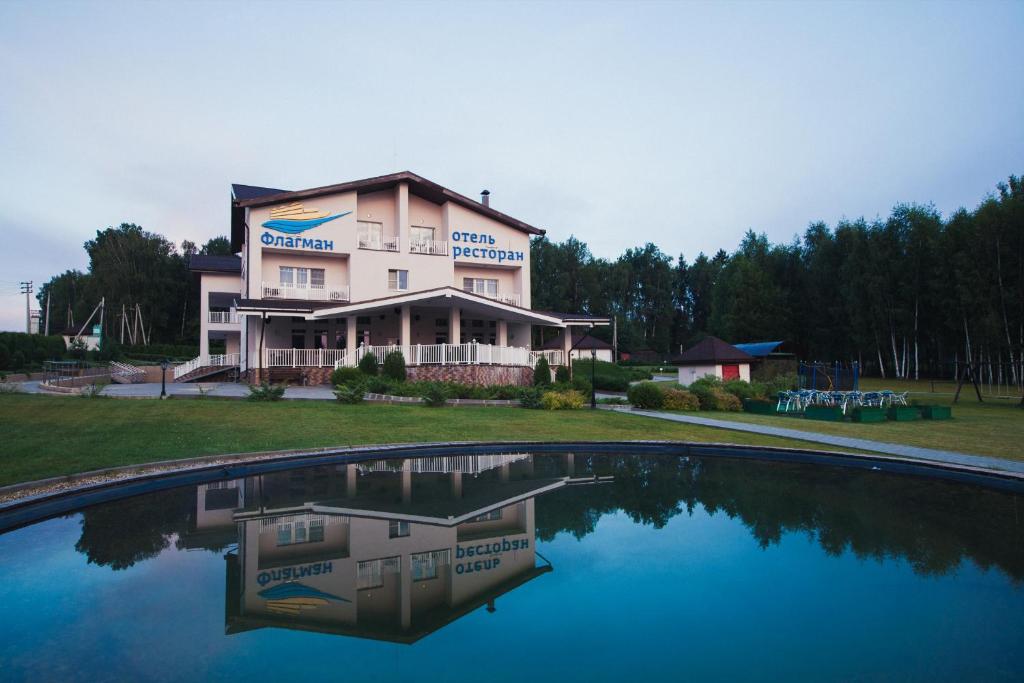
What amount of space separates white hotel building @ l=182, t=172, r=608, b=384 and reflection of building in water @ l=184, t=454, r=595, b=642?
12855 millimetres

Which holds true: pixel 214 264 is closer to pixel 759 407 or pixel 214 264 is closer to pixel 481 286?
pixel 481 286

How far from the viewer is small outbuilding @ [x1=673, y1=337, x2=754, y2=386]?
83.6ft

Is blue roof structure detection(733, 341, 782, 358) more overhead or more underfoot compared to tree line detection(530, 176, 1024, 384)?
more underfoot

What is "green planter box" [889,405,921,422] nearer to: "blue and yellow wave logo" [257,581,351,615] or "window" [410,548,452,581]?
"window" [410,548,452,581]

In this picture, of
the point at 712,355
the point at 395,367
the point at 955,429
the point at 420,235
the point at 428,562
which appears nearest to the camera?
the point at 428,562

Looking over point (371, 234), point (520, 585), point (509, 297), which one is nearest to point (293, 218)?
point (371, 234)

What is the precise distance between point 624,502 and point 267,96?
19286mm

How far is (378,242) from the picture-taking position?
28.8 meters

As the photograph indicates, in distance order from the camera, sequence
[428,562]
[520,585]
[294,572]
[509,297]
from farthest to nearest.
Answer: [509,297] → [428,562] → [294,572] → [520,585]

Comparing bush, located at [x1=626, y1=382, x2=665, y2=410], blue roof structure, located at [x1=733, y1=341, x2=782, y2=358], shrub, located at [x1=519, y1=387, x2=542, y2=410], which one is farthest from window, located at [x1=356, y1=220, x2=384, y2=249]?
blue roof structure, located at [x1=733, y1=341, x2=782, y2=358]

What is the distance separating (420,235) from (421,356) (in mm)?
10242

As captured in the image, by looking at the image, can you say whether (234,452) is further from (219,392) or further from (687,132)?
(687,132)

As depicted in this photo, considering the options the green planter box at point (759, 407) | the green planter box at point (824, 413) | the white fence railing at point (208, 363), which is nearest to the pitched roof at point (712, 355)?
the green planter box at point (759, 407)

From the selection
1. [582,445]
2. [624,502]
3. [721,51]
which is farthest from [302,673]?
[721,51]
